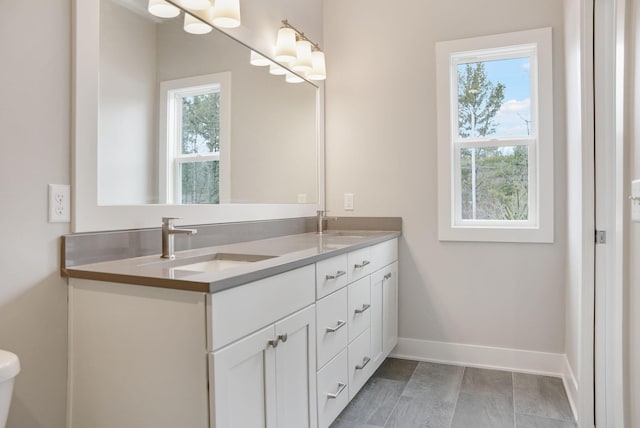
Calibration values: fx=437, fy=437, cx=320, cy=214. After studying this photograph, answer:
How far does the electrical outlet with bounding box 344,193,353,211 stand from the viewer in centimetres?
307

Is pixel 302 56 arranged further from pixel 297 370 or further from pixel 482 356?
pixel 482 356

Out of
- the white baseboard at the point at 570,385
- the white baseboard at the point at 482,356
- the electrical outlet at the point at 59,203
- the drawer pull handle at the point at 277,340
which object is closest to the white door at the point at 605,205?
the white baseboard at the point at 570,385

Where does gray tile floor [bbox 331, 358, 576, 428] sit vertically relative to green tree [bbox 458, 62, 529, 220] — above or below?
below

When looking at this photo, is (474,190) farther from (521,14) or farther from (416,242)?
(521,14)

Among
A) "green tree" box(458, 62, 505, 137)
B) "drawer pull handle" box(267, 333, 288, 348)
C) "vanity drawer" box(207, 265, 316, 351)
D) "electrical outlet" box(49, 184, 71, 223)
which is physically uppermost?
"green tree" box(458, 62, 505, 137)

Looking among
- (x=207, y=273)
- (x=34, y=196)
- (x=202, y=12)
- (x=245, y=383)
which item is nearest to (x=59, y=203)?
(x=34, y=196)

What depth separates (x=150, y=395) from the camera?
3.99 feet

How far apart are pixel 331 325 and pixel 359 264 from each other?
42cm

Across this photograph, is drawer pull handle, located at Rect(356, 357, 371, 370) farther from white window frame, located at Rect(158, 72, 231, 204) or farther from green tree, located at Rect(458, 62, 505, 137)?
green tree, located at Rect(458, 62, 505, 137)

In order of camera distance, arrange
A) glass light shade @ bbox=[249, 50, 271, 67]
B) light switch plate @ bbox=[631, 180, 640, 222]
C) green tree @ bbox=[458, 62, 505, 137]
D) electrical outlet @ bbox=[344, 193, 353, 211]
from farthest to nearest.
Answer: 1. electrical outlet @ bbox=[344, 193, 353, 211]
2. green tree @ bbox=[458, 62, 505, 137]
3. glass light shade @ bbox=[249, 50, 271, 67]
4. light switch plate @ bbox=[631, 180, 640, 222]

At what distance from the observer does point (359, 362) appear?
85.6 inches

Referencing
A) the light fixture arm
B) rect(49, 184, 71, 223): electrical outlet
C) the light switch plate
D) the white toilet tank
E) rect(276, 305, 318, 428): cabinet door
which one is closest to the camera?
the white toilet tank

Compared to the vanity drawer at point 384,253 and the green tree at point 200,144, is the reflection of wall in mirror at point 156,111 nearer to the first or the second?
the green tree at point 200,144

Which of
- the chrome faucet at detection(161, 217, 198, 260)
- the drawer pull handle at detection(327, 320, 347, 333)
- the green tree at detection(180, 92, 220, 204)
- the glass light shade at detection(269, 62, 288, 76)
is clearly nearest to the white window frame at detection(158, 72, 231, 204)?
the green tree at detection(180, 92, 220, 204)
